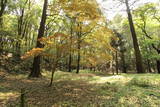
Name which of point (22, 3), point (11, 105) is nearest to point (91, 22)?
point (11, 105)

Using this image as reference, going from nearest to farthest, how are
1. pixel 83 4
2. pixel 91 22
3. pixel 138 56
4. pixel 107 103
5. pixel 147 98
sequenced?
pixel 107 103, pixel 147 98, pixel 83 4, pixel 91 22, pixel 138 56

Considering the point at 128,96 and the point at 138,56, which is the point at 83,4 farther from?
the point at 138,56

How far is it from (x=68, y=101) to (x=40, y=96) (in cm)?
148

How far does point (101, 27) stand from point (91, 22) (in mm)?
828

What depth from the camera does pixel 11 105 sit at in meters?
4.81

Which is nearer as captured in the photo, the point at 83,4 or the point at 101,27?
the point at 83,4

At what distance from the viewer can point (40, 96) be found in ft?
19.0

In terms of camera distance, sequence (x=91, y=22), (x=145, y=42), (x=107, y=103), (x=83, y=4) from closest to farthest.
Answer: (x=107, y=103) → (x=83, y=4) → (x=91, y=22) → (x=145, y=42)

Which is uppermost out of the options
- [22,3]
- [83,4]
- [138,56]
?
[22,3]

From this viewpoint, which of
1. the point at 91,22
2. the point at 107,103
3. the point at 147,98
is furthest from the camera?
the point at 91,22

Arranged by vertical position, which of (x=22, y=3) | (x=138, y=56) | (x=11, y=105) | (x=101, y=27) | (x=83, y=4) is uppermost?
(x=22, y=3)

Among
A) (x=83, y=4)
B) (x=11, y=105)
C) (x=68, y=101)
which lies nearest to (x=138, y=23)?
(x=83, y=4)

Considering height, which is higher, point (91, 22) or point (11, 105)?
point (91, 22)

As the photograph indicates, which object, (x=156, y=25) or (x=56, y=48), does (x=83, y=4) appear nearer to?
(x=56, y=48)
